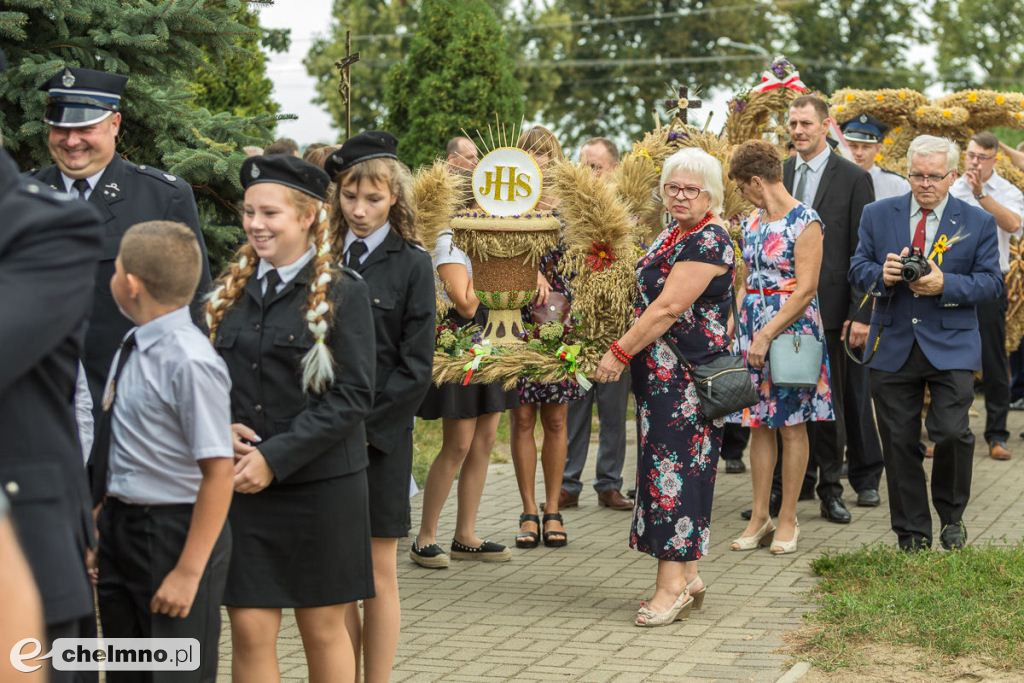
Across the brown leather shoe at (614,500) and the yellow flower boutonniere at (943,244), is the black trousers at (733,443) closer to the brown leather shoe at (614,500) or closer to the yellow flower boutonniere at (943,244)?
the brown leather shoe at (614,500)

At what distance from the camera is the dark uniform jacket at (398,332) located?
468 cm

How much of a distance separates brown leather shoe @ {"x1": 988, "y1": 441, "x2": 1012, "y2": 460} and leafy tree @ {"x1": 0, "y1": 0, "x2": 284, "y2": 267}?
6287 millimetres

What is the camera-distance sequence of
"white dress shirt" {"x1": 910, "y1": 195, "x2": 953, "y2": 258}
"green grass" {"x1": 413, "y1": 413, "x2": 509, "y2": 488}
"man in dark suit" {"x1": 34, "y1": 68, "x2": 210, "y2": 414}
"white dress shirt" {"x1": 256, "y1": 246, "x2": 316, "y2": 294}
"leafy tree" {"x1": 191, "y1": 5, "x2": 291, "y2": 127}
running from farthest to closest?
"leafy tree" {"x1": 191, "y1": 5, "x2": 291, "y2": 127} < "green grass" {"x1": 413, "y1": 413, "x2": 509, "y2": 488} < "white dress shirt" {"x1": 910, "y1": 195, "x2": 953, "y2": 258} < "man in dark suit" {"x1": 34, "y1": 68, "x2": 210, "y2": 414} < "white dress shirt" {"x1": 256, "y1": 246, "x2": 316, "y2": 294}

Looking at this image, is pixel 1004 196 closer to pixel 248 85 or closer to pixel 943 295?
pixel 943 295

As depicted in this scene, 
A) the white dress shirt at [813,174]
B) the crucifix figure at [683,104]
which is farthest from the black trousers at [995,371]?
the crucifix figure at [683,104]

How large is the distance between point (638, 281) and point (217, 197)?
2.18 meters

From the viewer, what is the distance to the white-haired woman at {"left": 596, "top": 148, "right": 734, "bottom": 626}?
20.1 ft

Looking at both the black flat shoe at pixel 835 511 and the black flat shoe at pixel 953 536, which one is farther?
the black flat shoe at pixel 835 511

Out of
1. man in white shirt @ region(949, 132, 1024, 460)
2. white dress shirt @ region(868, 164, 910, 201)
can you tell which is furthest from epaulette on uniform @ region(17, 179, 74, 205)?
man in white shirt @ region(949, 132, 1024, 460)

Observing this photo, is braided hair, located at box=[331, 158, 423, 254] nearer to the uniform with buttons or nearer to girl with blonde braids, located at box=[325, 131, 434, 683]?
girl with blonde braids, located at box=[325, 131, 434, 683]

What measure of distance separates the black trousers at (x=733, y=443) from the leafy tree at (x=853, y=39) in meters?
37.0

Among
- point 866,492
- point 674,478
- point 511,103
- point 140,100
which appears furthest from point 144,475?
point 511,103

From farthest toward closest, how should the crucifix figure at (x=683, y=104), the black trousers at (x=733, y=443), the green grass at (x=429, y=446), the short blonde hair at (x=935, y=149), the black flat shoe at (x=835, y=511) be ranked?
the black trousers at (x=733, y=443), the green grass at (x=429, y=446), the crucifix figure at (x=683, y=104), the black flat shoe at (x=835, y=511), the short blonde hair at (x=935, y=149)

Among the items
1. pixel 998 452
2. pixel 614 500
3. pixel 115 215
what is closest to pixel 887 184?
pixel 998 452
